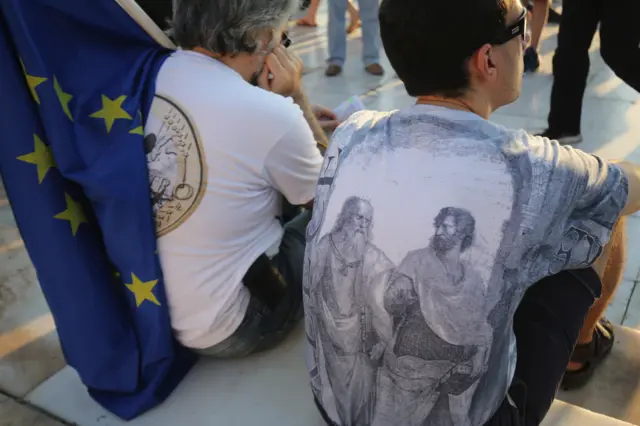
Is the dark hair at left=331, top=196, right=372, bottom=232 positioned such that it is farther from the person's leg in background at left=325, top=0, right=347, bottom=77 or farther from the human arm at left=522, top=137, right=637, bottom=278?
the person's leg in background at left=325, top=0, right=347, bottom=77

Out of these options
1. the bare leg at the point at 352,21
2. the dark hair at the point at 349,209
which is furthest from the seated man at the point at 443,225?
the bare leg at the point at 352,21

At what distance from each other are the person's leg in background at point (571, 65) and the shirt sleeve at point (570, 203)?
2601 mm

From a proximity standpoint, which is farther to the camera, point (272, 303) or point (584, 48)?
point (584, 48)

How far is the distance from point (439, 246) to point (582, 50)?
2.99 metres

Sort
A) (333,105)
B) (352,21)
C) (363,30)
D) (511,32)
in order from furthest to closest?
(352,21) → (363,30) → (333,105) → (511,32)

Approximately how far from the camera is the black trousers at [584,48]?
3475 millimetres

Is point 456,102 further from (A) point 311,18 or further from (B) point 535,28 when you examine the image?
(A) point 311,18

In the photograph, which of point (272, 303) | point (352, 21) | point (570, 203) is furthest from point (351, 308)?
point (352, 21)

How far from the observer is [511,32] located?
1.35 meters

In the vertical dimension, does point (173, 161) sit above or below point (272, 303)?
above

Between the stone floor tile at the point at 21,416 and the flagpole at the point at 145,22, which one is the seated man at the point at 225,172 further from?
the stone floor tile at the point at 21,416

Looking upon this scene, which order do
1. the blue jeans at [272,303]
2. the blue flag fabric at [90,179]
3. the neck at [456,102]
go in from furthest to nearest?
the blue jeans at [272,303] → the blue flag fabric at [90,179] → the neck at [456,102]

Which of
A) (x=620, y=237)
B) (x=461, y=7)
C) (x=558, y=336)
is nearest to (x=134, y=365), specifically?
(x=558, y=336)

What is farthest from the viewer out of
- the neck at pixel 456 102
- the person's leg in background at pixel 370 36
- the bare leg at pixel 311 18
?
the bare leg at pixel 311 18
